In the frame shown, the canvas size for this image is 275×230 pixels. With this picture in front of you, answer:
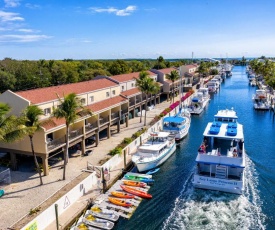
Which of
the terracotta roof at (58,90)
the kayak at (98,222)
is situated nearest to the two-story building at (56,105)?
the terracotta roof at (58,90)

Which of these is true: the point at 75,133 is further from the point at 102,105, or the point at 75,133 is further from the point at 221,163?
the point at 221,163

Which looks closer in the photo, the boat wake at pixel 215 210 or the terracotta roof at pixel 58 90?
the boat wake at pixel 215 210

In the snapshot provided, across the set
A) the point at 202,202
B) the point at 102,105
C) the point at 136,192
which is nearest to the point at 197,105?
the point at 102,105

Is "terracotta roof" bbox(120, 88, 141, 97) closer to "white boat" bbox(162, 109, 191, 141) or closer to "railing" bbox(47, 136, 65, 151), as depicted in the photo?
"white boat" bbox(162, 109, 191, 141)

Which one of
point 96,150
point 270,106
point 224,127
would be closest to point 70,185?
point 96,150

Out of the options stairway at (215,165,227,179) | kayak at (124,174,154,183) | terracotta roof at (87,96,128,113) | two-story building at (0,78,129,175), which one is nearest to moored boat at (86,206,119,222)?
kayak at (124,174,154,183)

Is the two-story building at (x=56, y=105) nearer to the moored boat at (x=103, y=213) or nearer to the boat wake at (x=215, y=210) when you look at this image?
the moored boat at (x=103, y=213)
